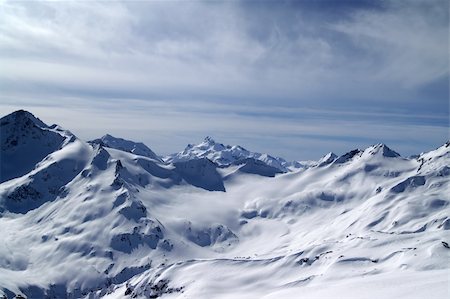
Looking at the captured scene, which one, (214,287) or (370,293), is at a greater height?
(370,293)

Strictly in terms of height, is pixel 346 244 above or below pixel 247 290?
above

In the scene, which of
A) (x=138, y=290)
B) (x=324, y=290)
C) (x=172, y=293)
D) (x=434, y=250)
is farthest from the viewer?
(x=138, y=290)

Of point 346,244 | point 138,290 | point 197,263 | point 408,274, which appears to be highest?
point 408,274

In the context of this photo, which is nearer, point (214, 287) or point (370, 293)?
point (370, 293)

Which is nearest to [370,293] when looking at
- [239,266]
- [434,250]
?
[434,250]

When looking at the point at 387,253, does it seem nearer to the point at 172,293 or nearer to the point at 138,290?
the point at 172,293

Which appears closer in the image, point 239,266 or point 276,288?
point 276,288

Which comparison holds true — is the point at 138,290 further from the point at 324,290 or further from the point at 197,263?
the point at 324,290

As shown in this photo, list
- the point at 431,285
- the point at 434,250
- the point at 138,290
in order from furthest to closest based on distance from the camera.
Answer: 1. the point at 138,290
2. the point at 434,250
3. the point at 431,285

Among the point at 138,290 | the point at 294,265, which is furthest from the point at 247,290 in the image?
the point at 138,290
